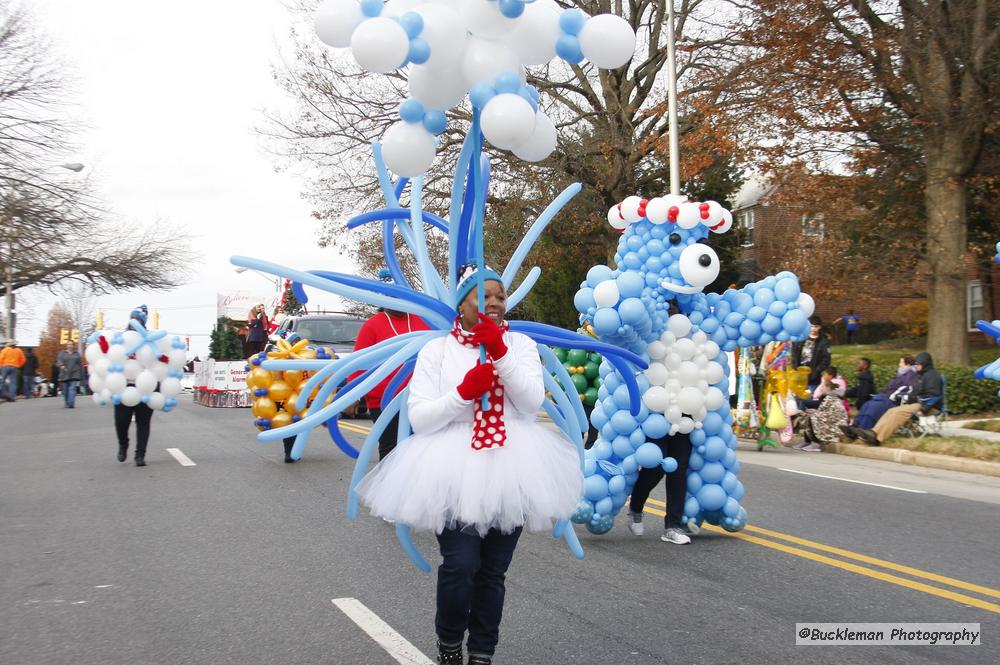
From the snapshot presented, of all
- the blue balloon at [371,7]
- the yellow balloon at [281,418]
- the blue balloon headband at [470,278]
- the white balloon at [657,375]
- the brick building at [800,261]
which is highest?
the brick building at [800,261]

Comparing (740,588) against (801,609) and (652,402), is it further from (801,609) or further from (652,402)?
(652,402)

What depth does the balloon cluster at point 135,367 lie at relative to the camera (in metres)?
11.2

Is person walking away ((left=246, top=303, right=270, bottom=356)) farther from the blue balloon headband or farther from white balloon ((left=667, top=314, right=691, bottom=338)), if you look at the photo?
the blue balloon headband

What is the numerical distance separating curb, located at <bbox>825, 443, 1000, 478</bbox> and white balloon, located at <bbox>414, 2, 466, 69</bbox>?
414 inches

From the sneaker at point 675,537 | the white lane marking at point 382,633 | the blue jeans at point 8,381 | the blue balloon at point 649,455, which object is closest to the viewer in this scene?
the white lane marking at point 382,633

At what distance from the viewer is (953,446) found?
12.9 meters

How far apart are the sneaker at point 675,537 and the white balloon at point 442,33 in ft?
14.1

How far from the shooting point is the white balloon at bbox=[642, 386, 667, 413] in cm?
681

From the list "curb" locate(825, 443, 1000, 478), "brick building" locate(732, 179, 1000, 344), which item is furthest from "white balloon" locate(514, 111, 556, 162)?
"brick building" locate(732, 179, 1000, 344)

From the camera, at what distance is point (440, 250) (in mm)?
19031

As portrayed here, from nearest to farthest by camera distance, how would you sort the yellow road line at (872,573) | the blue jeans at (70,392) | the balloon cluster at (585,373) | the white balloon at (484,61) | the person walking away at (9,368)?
the white balloon at (484,61) → the yellow road line at (872,573) → the balloon cluster at (585,373) → the blue jeans at (70,392) → the person walking away at (9,368)

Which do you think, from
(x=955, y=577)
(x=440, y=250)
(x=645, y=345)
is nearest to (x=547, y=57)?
(x=645, y=345)

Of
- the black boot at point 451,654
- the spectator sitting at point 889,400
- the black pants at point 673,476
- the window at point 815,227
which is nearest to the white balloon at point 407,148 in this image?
the black boot at point 451,654

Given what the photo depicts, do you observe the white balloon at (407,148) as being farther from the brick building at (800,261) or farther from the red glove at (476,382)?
the brick building at (800,261)
